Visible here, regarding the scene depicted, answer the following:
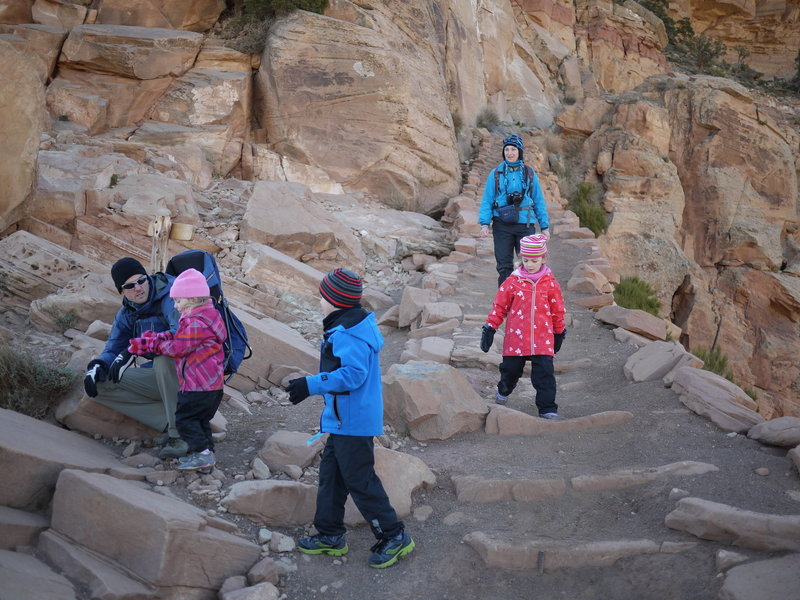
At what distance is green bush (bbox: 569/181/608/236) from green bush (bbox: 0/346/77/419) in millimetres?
13649

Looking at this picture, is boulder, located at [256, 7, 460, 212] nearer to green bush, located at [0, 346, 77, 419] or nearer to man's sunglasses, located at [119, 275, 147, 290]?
man's sunglasses, located at [119, 275, 147, 290]

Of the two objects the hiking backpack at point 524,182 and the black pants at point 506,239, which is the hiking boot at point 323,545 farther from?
the hiking backpack at point 524,182

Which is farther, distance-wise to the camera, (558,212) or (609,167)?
(609,167)

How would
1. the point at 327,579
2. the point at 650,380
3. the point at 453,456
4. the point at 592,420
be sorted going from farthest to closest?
the point at 650,380 → the point at 592,420 → the point at 453,456 → the point at 327,579

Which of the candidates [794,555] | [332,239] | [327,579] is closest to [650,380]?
[794,555]

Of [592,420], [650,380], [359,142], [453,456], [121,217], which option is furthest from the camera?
[359,142]

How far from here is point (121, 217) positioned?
25.5 feet

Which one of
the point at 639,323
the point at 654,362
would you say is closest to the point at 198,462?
the point at 654,362

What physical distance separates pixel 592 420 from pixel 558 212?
382 inches

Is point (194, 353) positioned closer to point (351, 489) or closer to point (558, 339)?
point (351, 489)

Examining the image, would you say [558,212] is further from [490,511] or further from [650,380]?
[490,511]

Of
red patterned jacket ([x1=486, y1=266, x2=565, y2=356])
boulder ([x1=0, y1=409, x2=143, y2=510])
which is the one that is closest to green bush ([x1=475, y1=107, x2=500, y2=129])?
red patterned jacket ([x1=486, y1=266, x2=565, y2=356])

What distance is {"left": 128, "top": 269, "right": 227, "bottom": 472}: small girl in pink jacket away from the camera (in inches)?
147

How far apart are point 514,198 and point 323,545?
4.44 m
